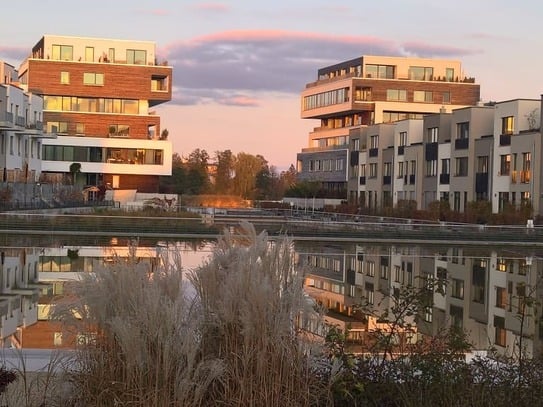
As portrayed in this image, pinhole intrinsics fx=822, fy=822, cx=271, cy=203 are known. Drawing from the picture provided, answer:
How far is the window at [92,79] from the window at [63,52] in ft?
7.47

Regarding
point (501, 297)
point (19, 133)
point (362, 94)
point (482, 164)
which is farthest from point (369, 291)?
point (362, 94)

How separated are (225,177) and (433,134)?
116 feet

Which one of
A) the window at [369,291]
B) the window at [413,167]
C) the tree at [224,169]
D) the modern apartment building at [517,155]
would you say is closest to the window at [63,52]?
the tree at [224,169]

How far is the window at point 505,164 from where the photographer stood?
45219 millimetres

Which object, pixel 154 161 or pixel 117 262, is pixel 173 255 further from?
pixel 154 161

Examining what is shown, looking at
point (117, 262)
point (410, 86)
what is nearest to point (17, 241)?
point (117, 262)

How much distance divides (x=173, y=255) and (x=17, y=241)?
73.0ft

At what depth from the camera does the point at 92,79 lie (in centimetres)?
6694

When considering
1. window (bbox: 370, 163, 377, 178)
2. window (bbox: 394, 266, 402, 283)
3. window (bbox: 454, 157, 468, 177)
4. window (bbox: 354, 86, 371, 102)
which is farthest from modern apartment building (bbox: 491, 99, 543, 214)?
window (bbox: 354, 86, 371, 102)

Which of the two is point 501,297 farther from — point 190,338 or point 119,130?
point 119,130

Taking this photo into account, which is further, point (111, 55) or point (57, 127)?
point (111, 55)

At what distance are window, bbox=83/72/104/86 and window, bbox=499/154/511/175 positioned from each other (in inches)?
1374

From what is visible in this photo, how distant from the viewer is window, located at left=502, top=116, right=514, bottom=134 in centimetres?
4541

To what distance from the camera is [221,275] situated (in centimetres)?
524
